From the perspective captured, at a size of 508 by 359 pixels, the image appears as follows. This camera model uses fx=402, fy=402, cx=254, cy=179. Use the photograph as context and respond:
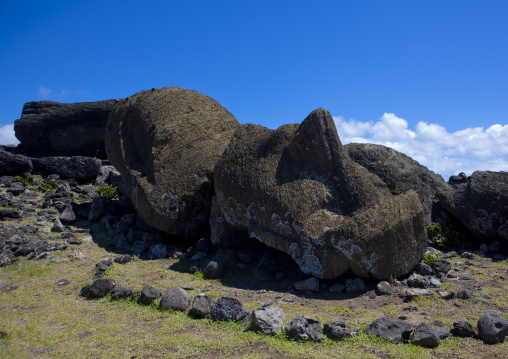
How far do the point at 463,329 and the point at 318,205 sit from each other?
9.72 ft

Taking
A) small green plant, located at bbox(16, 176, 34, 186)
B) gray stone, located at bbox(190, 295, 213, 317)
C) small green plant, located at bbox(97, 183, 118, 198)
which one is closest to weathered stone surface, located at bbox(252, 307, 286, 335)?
gray stone, located at bbox(190, 295, 213, 317)

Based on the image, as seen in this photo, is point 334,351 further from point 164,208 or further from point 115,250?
point 115,250

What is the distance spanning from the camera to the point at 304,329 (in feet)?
15.8

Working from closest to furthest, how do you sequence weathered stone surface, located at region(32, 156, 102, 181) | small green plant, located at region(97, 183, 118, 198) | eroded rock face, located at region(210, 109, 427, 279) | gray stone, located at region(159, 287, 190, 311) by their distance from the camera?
gray stone, located at region(159, 287, 190, 311), eroded rock face, located at region(210, 109, 427, 279), small green plant, located at region(97, 183, 118, 198), weathered stone surface, located at region(32, 156, 102, 181)

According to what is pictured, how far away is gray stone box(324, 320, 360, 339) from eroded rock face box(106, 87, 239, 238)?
491 centimetres

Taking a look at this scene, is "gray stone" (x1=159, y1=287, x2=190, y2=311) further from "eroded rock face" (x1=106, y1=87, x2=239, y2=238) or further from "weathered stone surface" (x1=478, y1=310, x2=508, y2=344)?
"weathered stone surface" (x1=478, y1=310, x2=508, y2=344)

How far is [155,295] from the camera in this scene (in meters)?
6.23

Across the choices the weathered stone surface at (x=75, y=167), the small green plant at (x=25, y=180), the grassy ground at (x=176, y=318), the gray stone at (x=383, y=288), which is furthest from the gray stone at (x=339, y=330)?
the small green plant at (x=25, y=180)

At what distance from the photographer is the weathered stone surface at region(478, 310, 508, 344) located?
4.58 metres

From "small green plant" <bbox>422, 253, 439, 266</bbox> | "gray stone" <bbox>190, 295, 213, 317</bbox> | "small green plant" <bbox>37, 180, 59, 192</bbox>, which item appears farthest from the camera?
"small green plant" <bbox>37, 180, 59, 192</bbox>

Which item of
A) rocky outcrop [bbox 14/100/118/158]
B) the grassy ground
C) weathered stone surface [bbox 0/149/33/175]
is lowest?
the grassy ground

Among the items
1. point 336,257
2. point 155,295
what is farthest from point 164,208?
point 336,257

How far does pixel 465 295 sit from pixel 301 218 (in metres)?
2.72

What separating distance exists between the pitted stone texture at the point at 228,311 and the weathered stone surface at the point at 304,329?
772 millimetres
